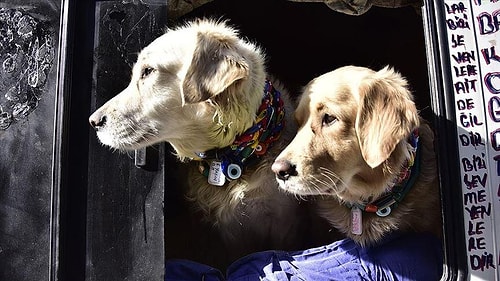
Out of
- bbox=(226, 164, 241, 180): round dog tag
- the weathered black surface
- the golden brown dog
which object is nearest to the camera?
the weathered black surface

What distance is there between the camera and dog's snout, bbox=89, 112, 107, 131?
2.56 meters

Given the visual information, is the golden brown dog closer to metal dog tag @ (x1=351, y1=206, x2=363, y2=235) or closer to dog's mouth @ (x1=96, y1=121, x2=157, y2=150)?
metal dog tag @ (x1=351, y1=206, x2=363, y2=235)

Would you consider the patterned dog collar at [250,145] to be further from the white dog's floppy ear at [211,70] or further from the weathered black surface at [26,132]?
the weathered black surface at [26,132]

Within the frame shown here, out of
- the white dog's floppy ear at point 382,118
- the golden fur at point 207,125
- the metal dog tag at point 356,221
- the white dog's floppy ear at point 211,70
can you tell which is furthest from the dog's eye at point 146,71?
the metal dog tag at point 356,221

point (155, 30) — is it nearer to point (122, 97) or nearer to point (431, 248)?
point (122, 97)

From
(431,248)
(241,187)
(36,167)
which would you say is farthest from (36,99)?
(431,248)

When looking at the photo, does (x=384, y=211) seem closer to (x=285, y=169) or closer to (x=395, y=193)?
(x=395, y=193)

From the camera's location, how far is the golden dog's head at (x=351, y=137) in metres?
2.57

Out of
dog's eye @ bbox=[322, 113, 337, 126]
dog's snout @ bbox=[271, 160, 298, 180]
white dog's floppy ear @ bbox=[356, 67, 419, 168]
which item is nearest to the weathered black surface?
dog's snout @ bbox=[271, 160, 298, 180]

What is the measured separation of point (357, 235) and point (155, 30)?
141 centimetres

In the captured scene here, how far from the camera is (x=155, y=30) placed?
269cm

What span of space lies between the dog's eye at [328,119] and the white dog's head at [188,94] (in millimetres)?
372

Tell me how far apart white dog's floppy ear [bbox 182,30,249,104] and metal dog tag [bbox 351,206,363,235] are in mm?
910

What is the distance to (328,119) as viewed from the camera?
2.70 metres
